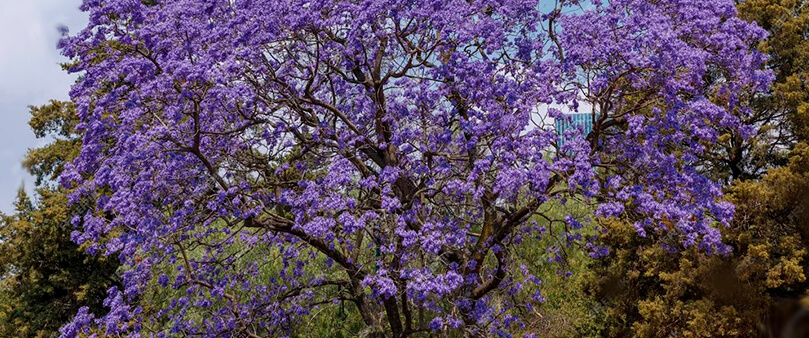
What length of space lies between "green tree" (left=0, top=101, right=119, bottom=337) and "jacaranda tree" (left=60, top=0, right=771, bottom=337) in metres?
10.2

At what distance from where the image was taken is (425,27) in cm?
886

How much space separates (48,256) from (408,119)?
1346 centimetres

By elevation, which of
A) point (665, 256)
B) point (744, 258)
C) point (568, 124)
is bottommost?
point (568, 124)

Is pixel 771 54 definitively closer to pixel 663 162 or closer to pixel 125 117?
pixel 663 162

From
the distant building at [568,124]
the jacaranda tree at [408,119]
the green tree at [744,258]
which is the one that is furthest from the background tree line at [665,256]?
the distant building at [568,124]

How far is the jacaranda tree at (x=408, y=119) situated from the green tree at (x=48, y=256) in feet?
33.4

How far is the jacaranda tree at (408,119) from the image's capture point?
27.3ft

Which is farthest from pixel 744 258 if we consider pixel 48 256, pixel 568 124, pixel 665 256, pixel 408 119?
pixel 48 256

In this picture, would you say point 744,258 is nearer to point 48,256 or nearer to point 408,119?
point 408,119

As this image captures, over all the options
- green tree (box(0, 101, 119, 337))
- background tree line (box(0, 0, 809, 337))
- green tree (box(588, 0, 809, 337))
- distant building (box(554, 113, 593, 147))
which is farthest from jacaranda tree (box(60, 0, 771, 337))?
green tree (box(0, 101, 119, 337))

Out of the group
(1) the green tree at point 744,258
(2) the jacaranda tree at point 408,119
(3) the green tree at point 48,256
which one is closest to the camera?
(2) the jacaranda tree at point 408,119

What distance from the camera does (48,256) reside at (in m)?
19.4

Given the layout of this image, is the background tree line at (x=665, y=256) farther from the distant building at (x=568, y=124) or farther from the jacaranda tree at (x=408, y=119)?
the distant building at (x=568, y=124)

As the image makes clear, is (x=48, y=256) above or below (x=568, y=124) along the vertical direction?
above
